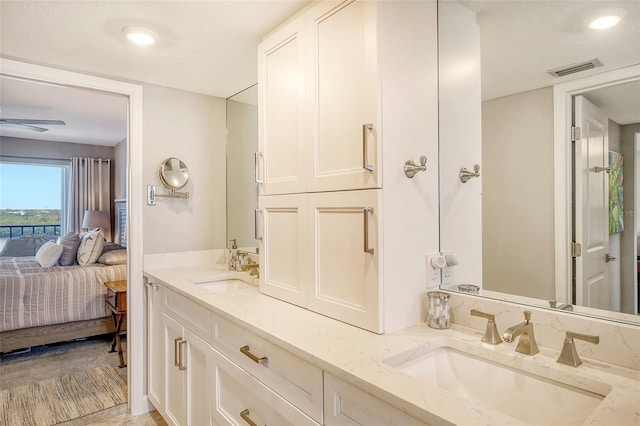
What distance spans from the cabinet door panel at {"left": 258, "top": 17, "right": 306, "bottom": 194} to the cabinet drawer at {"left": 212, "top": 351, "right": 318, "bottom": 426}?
76 centimetres

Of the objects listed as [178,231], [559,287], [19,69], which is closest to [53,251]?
[178,231]

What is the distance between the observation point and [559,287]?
3.92 feet

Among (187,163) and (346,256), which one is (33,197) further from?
(346,256)

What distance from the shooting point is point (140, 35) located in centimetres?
178

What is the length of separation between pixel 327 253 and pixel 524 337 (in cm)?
71

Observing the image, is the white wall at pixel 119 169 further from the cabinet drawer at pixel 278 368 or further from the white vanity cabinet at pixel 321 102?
the cabinet drawer at pixel 278 368

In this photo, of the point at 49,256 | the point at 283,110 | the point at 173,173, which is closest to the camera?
the point at 283,110

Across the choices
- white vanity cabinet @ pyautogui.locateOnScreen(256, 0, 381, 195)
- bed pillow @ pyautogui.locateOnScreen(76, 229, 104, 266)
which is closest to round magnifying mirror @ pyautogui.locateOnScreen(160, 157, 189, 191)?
white vanity cabinet @ pyautogui.locateOnScreen(256, 0, 381, 195)

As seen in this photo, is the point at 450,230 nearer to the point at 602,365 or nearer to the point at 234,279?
the point at 602,365

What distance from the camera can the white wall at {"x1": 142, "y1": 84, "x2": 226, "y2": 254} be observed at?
2.51m

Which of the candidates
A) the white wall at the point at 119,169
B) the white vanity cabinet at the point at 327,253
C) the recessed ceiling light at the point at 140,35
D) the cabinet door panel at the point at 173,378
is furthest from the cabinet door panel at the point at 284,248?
the white wall at the point at 119,169

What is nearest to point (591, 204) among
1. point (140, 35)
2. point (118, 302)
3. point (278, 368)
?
point (278, 368)

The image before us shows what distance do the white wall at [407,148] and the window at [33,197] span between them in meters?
6.19

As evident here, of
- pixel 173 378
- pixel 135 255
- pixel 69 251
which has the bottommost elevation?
pixel 173 378
